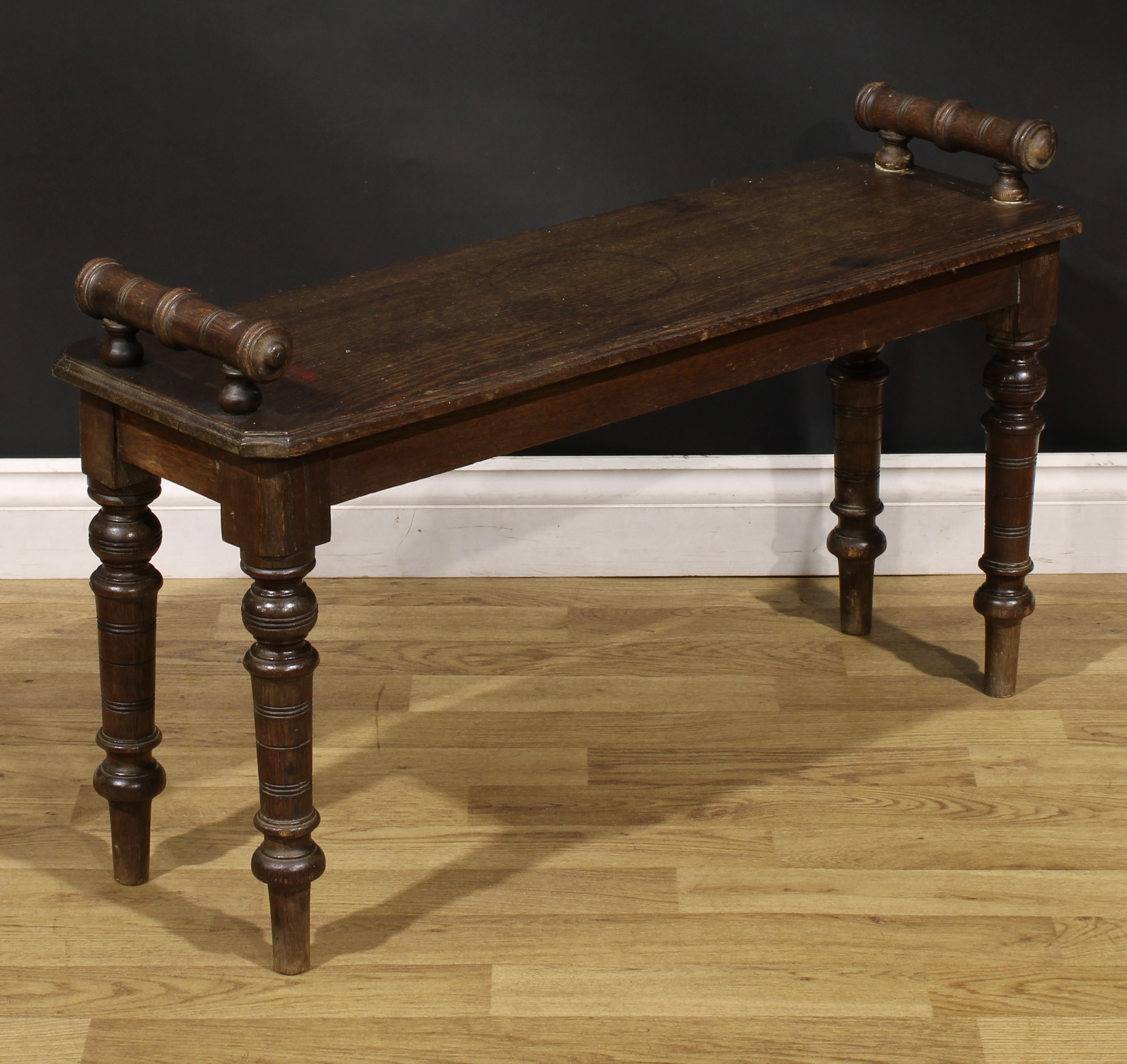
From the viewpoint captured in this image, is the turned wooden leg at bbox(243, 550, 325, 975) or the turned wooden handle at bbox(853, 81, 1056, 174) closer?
the turned wooden leg at bbox(243, 550, 325, 975)

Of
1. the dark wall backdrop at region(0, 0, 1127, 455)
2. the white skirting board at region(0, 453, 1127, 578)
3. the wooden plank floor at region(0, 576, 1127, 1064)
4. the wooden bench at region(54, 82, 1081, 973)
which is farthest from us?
the white skirting board at region(0, 453, 1127, 578)

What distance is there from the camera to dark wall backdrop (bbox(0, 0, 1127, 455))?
276 centimetres

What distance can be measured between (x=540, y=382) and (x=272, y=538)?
351mm

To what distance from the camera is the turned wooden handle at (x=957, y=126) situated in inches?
91.5

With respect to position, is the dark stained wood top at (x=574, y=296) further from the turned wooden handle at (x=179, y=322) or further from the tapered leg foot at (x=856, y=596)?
the tapered leg foot at (x=856, y=596)

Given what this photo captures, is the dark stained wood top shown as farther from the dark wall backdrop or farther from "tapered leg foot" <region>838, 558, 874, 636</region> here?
"tapered leg foot" <region>838, 558, 874, 636</region>

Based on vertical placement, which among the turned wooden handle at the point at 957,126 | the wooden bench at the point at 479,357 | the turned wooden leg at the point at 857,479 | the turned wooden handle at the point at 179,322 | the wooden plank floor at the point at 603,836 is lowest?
the wooden plank floor at the point at 603,836

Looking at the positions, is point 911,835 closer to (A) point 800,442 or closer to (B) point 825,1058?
(B) point 825,1058

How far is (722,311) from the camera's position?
201 centimetres

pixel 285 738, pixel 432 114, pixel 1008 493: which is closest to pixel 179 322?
pixel 285 738

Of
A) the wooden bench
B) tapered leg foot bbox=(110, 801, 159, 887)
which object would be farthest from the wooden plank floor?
the wooden bench

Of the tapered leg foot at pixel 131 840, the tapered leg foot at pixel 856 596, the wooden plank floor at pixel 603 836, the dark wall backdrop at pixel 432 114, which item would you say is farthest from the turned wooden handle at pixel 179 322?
the tapered leg foot at pixel 856 596

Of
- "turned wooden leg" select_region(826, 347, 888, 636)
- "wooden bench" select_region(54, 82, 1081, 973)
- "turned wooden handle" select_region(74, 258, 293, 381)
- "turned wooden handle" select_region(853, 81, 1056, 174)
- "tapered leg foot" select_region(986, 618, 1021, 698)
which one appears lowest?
"tapered leg foot" select_region(986, 618, 1021, 698)

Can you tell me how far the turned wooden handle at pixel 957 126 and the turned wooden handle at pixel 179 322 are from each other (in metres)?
1.14
